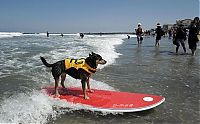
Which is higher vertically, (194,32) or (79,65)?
(194,32)

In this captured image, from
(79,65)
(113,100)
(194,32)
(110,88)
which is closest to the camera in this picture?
(113,100)

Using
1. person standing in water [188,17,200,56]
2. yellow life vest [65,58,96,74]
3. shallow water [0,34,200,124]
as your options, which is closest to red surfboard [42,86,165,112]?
shallow water [0,34,200,124]

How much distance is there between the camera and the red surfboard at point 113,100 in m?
4.95

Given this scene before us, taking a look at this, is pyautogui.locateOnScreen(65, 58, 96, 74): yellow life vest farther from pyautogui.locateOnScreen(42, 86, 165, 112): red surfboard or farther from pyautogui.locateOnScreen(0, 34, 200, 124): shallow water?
pyautogui.locateOnScreen(0, 34, 200, 124): shallow water

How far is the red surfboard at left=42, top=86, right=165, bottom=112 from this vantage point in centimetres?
495

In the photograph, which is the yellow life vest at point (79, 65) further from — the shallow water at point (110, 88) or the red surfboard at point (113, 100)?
the shallow water at point (110, 88)

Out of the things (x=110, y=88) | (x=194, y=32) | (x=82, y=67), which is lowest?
(x=110, y=88)

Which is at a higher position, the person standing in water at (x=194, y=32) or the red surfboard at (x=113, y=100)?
the person standing in water at (x=194, y=32)

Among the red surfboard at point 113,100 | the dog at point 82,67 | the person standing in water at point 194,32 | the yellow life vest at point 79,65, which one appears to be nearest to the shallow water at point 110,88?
the red surfboard at point 113,100

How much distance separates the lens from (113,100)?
214 inches

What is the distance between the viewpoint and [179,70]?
9289 millimetres

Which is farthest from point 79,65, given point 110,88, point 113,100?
point 110,88

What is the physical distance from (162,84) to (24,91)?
3.71 metres

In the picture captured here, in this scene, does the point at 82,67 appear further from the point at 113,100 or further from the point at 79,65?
the point at 113,100
